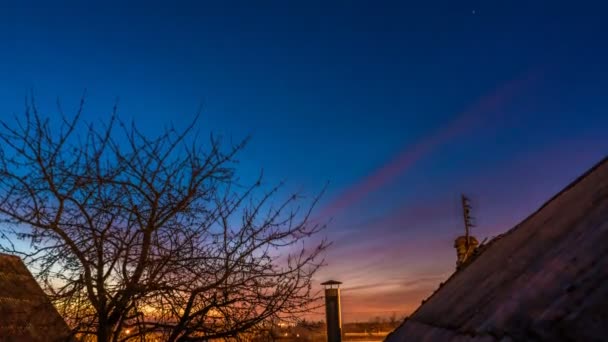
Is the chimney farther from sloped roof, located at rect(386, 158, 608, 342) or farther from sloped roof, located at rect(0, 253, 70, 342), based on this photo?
sloped roof, located at rect(386, 158, 608, 342)

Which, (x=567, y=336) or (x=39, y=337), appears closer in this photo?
(x=567, y=336)

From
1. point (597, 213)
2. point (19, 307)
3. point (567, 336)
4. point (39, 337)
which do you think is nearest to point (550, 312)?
point (567, 336)

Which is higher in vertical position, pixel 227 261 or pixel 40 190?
pixel 40 190

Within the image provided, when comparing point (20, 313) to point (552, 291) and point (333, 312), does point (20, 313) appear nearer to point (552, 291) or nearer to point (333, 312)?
point (333, 312)

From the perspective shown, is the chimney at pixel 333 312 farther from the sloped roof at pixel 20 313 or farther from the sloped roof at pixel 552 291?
the sloped roof at pixel 552 291

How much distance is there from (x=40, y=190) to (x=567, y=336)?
5.20 meters

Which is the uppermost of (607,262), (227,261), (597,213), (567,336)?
(227,261)

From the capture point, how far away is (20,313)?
8.02 metres

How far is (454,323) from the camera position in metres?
2.22

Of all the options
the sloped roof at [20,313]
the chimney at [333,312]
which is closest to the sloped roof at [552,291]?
the sloped roof at [20,313]

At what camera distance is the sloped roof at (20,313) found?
7.56 metres

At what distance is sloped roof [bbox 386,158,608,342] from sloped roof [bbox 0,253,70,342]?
21.6 feet

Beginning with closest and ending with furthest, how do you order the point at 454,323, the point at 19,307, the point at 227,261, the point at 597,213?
the point at 597,213
the point at 454,323
the point at 227,261
the point at 19,307

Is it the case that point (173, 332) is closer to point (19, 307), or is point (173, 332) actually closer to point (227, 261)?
point (227, 261)
